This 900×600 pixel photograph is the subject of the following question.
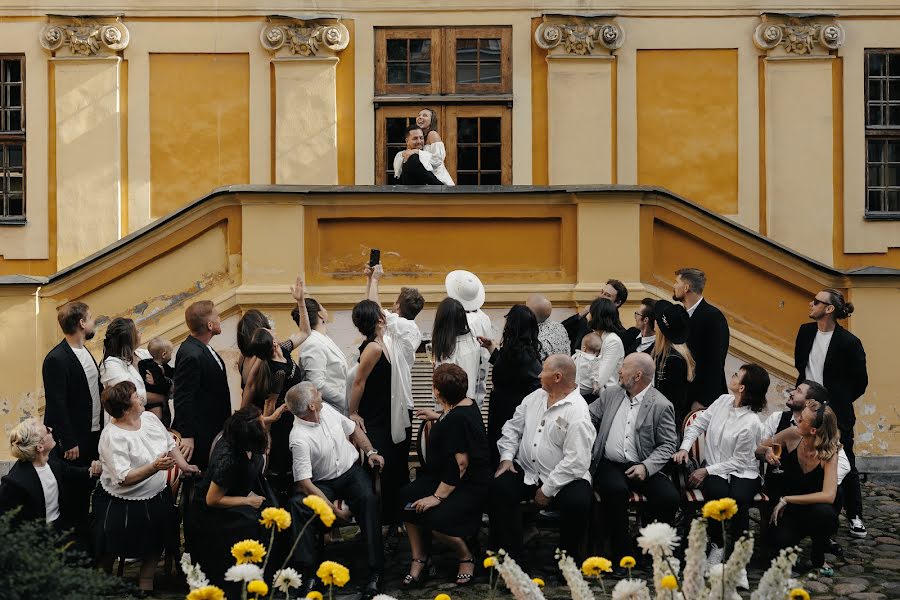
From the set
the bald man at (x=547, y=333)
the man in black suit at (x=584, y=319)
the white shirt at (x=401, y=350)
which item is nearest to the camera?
the white shirt at (x=401, y=350)

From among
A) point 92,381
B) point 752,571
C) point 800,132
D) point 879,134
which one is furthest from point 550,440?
point 879,134

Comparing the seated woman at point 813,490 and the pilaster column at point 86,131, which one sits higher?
the pilaster column at point 86,131

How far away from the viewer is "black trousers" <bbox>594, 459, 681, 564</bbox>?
7918mm

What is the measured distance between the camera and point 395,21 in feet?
48.0

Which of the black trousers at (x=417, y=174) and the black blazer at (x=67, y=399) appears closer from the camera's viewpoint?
the black blazer at (x=67, y=399)

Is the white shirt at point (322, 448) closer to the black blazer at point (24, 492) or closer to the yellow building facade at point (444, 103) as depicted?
the black blazer at point (24, 492)

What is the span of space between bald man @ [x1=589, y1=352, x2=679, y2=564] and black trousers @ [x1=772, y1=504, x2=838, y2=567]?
2.05 ft

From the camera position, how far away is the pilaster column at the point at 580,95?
14469 millimetres

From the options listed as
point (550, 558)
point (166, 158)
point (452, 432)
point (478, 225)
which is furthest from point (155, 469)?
point (166, 158)

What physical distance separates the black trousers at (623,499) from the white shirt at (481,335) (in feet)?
3.35

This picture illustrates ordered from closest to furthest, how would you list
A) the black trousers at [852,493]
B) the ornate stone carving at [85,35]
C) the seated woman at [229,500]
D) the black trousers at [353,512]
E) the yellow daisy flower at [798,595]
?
the yellow daisy flower at [798,595], the seated woman at [229,500], the black trousers at [353,512], the black trousers at [852,493], the ornate stone carving at [85,35]

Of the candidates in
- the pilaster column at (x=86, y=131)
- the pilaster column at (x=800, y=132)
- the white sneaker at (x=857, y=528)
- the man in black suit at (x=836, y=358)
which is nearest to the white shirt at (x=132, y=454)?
the man in black suit at (x=836, y=358)

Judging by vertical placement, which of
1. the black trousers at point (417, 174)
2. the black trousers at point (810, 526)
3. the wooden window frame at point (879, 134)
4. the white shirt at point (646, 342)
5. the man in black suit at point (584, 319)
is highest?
the wooden window frame at point (879, 134)

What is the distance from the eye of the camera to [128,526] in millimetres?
7590
